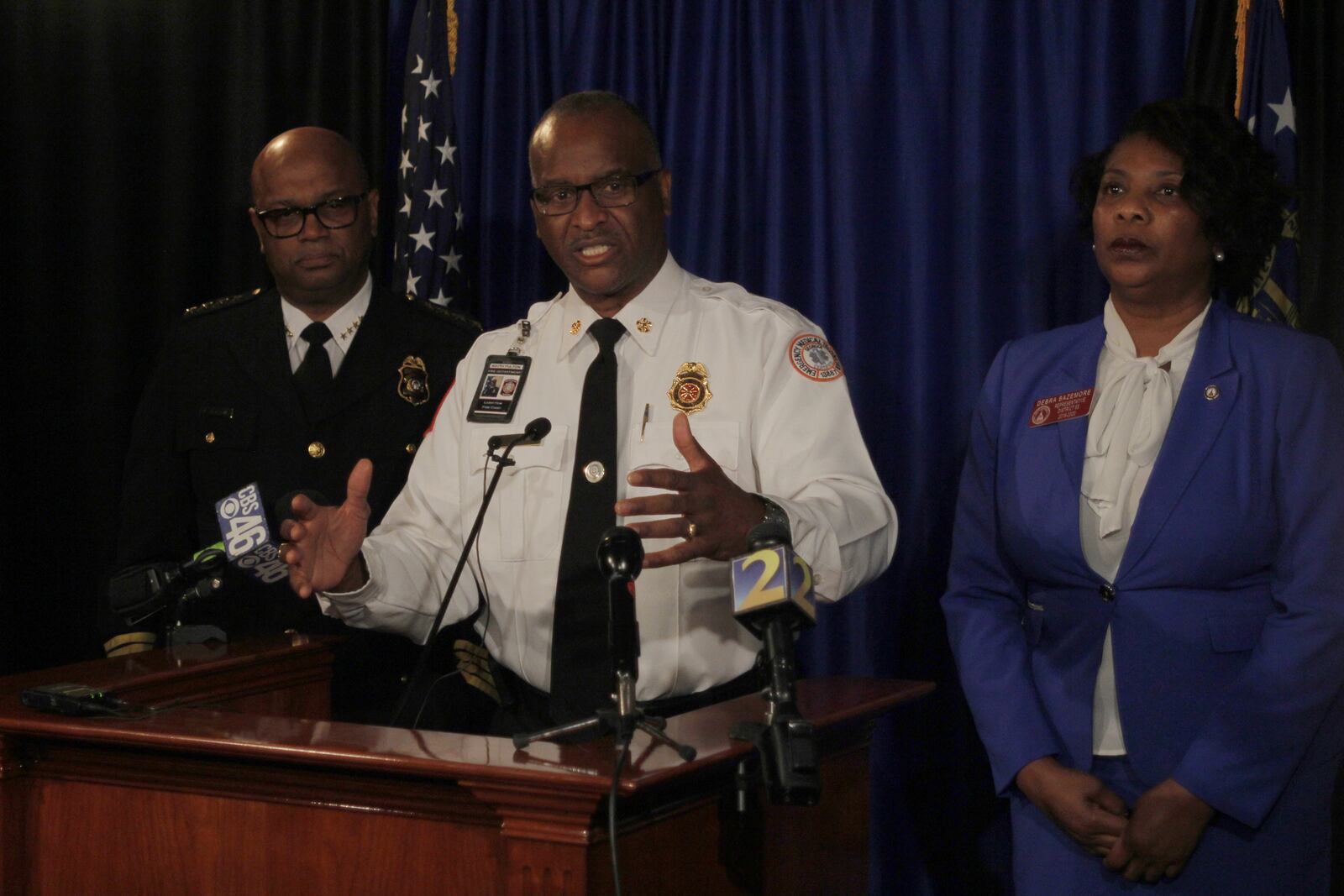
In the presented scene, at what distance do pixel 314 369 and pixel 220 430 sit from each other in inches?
9.7

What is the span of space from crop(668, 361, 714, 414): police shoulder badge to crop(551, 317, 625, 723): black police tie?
0.12m

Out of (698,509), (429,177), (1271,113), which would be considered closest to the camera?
(698,509)

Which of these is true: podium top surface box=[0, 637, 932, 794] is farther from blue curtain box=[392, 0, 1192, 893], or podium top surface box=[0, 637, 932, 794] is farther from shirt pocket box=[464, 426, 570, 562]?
blue curtain box=[392, 0, 1192, 893]

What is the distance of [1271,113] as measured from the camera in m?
3.01

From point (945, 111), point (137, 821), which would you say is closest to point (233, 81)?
point (945, 111)

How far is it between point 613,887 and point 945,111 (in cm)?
239

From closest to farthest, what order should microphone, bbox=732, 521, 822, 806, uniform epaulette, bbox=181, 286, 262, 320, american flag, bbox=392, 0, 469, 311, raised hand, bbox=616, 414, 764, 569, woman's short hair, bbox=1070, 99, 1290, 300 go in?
microphone, bbox=732, 521, 822, 806 < raised hand, bbox=616, 414, 764, 569 < woman's short hair, bbox=1070, 99, 1290, 300 < uniform epaulette, bbox=181, 286, 262, 320 < american flag, bbox=392, 0, 469, 311

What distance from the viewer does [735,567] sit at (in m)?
1.60

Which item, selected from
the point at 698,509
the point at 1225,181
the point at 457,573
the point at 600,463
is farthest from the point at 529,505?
the point at 1225,181

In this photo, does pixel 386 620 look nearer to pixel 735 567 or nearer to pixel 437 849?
pixel 437 849

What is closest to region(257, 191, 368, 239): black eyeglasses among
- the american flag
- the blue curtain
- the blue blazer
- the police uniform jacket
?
the police uniform jacket

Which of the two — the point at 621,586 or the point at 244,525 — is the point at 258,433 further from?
the point at 621,586

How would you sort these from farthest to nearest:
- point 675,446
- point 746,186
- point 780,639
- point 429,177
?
point 429,177, point 746,186, point 675,446, point 780,639

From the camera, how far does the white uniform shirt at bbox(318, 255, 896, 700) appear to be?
2.36 m
